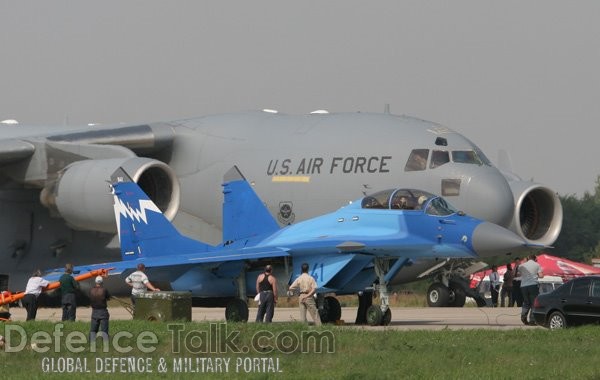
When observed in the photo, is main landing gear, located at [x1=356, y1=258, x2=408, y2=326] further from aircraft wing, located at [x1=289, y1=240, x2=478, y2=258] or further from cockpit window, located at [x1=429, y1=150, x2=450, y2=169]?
cockpit window, located at [x1=429, y1=150, x2=450, y2=169]

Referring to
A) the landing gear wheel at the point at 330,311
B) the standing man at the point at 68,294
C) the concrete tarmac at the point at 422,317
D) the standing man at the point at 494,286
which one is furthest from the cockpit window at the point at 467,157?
the standing man at the point at 68,294

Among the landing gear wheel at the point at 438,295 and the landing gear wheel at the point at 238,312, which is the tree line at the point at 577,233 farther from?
the landing gear wheel at the point at 238,312

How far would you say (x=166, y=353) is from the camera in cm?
1706

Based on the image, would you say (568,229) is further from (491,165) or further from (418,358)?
(418,358)

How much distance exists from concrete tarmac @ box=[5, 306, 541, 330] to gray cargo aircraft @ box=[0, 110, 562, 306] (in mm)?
921

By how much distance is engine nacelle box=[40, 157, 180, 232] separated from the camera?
28.4 m

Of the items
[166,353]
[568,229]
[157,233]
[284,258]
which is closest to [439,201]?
[284,258]

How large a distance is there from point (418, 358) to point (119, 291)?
14.8 m

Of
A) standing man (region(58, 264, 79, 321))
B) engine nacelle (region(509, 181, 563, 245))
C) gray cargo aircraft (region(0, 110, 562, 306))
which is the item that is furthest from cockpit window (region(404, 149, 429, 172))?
standing man (region(58, 264, 79, 321))

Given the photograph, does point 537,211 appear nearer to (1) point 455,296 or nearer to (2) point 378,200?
(1) point 455,296

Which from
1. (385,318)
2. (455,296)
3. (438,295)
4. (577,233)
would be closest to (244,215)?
(385,318)

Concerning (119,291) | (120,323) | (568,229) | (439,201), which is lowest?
(568,229)

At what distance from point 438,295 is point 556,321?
868cm

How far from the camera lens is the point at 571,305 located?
2088 cm
